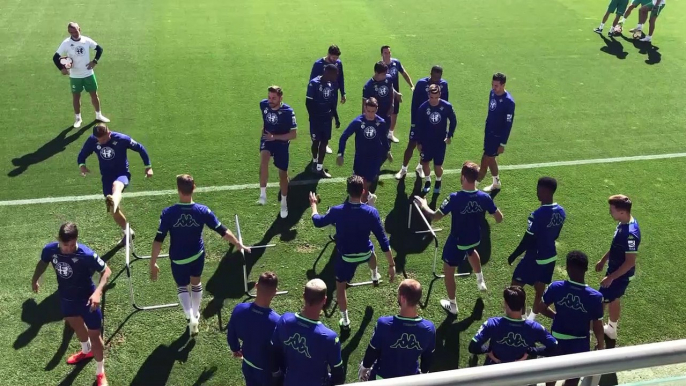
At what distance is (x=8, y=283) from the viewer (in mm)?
7914

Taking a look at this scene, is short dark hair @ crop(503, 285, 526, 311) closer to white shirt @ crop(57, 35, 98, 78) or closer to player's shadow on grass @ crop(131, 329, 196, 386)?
player's shadow on grass @ crop(131, 329, 196, 386)

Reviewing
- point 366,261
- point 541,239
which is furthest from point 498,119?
point 366,261

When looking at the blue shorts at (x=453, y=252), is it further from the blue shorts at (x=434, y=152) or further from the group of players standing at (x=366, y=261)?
the blue shorts at (x=434, y=152)

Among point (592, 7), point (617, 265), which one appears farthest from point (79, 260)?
point (592, 7)

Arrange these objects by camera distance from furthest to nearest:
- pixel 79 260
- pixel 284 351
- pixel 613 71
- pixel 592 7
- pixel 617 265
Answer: pixel 592 7 → pixel 613 71 → pixel 617 265 → pixel 79 260 → pixel 284 351

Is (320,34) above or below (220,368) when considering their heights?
above

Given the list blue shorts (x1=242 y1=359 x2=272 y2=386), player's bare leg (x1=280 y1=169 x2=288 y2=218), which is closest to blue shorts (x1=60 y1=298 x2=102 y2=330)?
blue shorts (x1=242 y1=359 x2=272 y2=386)

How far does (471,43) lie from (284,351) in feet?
47.2

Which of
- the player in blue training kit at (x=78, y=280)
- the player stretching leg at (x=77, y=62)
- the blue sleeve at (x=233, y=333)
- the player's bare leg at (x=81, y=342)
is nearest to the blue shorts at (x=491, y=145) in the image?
the blue sleeve at (x=233, y=333)

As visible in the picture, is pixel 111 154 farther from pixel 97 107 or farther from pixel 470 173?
pixel 470 173

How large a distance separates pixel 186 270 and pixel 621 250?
5070mm

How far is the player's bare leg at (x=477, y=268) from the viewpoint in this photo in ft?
24.7

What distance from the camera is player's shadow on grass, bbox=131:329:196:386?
6.57 metres

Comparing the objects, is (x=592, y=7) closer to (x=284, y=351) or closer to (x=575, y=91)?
(x=575, y=91)
